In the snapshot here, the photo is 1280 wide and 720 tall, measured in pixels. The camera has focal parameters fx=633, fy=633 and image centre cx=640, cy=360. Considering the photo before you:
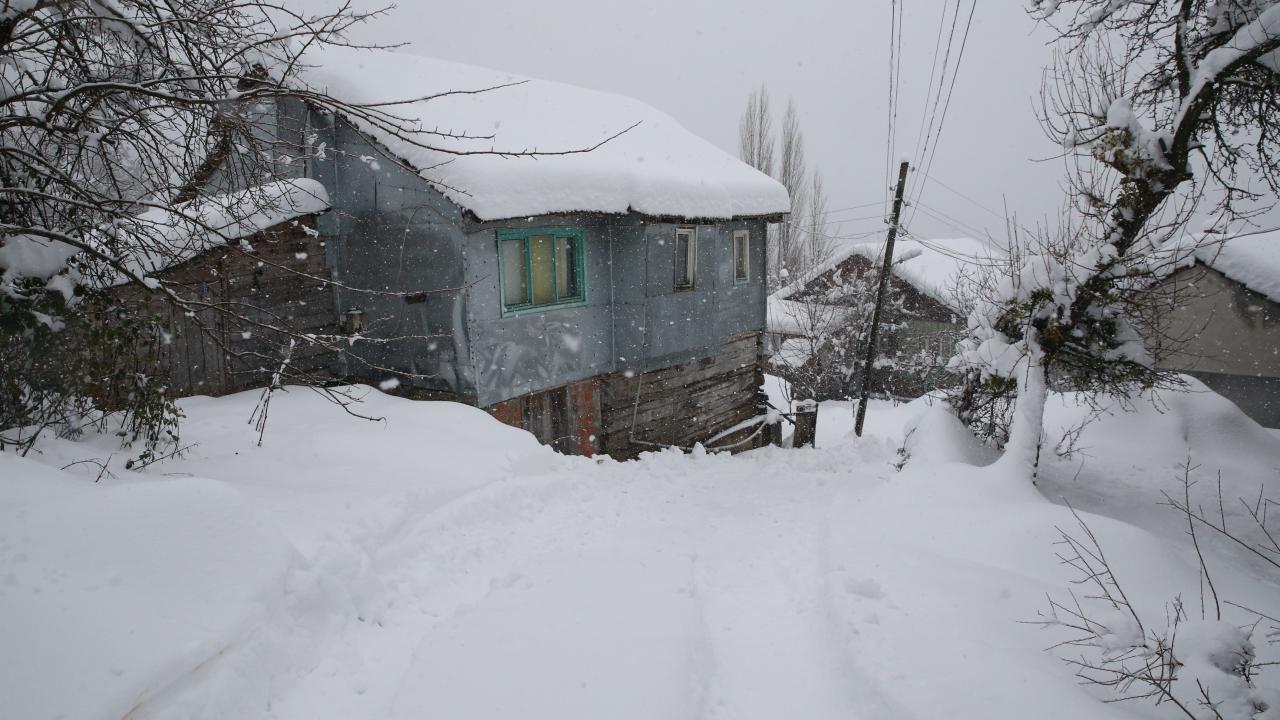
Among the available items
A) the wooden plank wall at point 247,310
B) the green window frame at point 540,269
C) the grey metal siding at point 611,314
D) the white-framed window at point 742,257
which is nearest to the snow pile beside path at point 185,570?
the wooden plank wall at point 247,310

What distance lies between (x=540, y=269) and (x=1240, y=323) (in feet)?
53.2

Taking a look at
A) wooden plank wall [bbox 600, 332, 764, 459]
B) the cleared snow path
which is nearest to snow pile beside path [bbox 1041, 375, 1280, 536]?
the cleared snow path

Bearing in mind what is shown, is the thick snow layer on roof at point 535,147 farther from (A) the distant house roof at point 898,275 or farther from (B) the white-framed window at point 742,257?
(A) the distant house roof at point 898,275

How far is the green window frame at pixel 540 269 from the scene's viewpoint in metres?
10.0

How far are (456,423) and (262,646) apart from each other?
4.78 metres

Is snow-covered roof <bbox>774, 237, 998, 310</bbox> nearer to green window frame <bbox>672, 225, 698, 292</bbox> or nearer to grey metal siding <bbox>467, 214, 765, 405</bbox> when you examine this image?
grey metal siding <bbox>467, 214, 765, 405</bbox>

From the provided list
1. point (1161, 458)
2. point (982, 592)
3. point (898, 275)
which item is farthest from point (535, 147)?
point (898, 275)

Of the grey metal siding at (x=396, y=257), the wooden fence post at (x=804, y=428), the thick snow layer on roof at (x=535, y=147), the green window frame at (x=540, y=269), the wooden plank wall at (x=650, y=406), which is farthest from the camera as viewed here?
the wooden fence post at (x=804, y=428)

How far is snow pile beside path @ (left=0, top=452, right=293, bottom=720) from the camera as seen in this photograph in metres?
2.76

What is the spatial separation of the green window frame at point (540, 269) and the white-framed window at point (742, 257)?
202 inches

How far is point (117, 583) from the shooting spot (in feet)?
10.8

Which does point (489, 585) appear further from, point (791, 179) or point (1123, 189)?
point (791, 179)

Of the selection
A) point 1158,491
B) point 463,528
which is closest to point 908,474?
point 1158,491

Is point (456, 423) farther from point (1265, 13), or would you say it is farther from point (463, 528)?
point (1265, 13)
